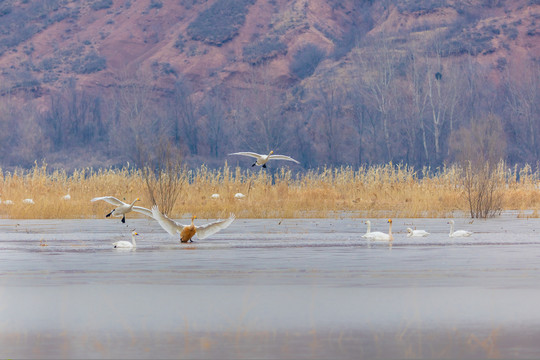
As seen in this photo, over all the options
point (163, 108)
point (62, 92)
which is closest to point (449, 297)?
point (163, 108)

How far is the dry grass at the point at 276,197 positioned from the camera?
1111 inches

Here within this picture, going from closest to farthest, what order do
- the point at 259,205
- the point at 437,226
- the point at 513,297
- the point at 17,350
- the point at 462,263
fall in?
the point at 17,350, the point at 513,297, the point at 462,263, the point at 437,226, the point at 259,205

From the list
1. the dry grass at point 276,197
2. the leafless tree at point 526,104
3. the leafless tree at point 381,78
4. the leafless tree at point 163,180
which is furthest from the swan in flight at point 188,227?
the leafless tree at point 526,104

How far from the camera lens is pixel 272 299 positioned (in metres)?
10.5

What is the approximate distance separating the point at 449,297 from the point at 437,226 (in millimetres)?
12783

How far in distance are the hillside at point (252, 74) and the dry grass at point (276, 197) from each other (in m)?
29.2

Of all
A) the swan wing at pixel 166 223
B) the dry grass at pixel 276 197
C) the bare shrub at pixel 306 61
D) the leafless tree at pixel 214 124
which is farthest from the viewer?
the bare shrub at pixel 306 61

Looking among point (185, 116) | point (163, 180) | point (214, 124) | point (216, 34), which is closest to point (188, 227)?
point (163, 180)

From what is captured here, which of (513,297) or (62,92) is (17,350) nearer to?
(513,297)

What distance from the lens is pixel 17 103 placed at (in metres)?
85.6

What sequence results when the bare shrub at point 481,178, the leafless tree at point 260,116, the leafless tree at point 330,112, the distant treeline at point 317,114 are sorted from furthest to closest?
the distant treeline at point 317,114
the leafless tree at point 260,116
the leafless tree at point 330,112
the bare shrub at point 481,178

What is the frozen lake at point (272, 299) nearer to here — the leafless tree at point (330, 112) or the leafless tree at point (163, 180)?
the leafless tree at point (163, 180)

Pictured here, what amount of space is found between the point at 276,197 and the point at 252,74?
2075 inches

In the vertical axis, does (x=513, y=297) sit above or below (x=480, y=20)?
below
